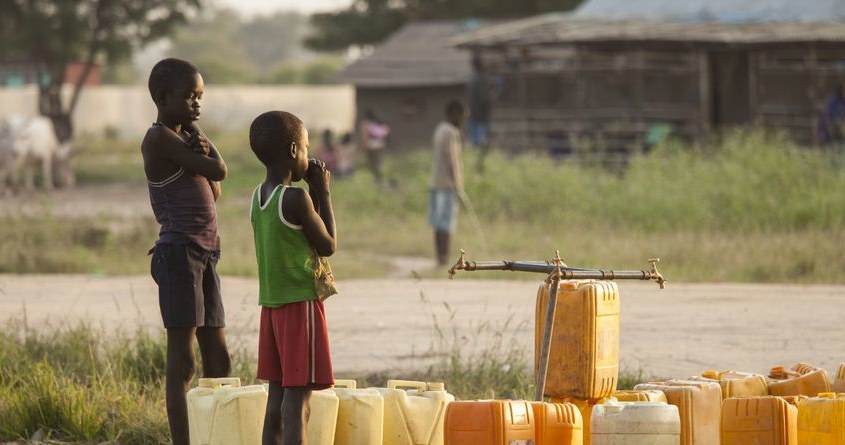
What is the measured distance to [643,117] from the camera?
81.6 ft

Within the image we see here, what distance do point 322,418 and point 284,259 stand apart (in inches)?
25.4

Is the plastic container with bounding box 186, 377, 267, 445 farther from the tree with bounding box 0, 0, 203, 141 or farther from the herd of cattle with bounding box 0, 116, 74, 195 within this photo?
the tree with bounding box 0, 0, 203, 141

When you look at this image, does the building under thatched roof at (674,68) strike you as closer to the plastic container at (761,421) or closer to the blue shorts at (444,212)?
the blue shorts at (444,212)

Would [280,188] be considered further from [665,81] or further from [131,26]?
[131,26]

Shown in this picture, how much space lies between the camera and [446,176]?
13578mm

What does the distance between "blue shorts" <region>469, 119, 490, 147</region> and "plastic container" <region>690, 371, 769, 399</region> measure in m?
20.0

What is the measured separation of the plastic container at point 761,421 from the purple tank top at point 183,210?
2.07m

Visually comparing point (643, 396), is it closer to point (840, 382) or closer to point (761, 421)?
point (761, 421)

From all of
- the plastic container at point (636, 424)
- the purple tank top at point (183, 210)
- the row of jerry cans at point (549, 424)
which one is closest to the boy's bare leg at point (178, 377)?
the purple tank top at point (183, 210)

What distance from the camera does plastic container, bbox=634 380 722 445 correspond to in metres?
5.68

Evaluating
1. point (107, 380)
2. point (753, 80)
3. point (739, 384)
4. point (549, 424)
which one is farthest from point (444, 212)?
point (753, 80)

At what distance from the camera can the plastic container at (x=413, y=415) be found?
19.1ft

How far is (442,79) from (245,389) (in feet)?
98.7

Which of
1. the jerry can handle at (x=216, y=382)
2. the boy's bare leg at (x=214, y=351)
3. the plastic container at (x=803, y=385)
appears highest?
the boy's bare leg at (x=214, y=351)
